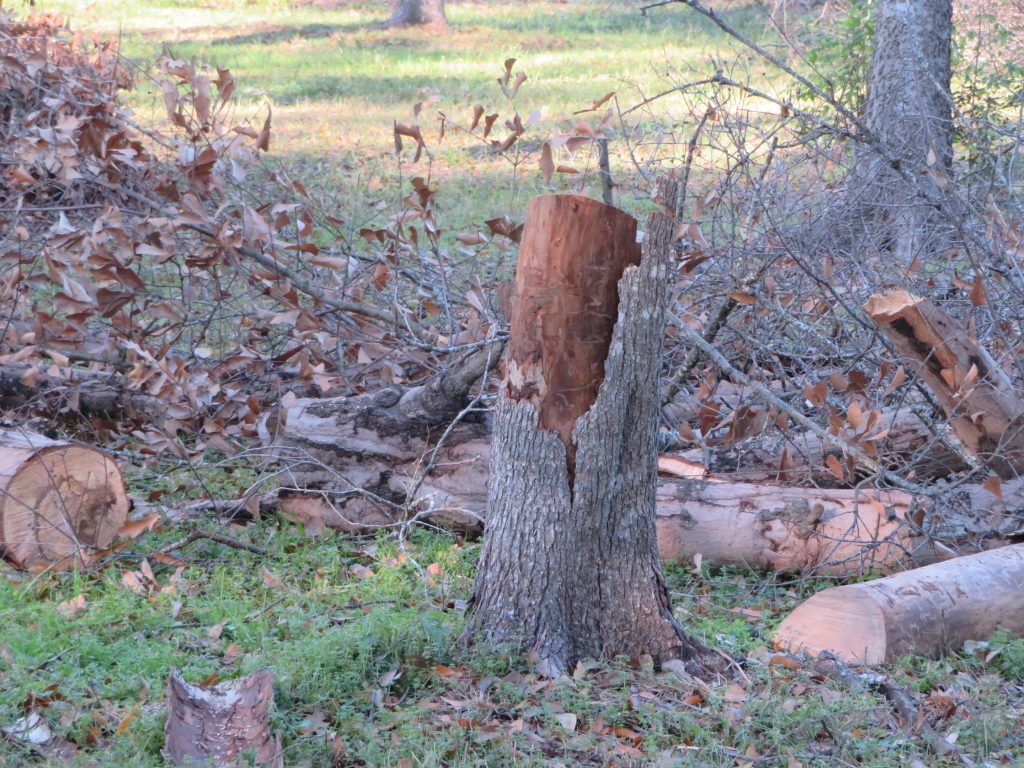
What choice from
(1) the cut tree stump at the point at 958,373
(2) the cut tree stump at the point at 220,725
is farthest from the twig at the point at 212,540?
(1) the cut tree stump at the point at 958,373

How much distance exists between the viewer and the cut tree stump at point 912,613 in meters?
3.93

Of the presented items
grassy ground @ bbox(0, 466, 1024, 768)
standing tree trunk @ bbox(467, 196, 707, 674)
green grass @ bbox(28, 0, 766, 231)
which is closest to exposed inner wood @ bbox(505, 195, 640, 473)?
standing tree trunk @ bbox(467, 196, 707, 674)

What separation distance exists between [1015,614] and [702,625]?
119 centimetres

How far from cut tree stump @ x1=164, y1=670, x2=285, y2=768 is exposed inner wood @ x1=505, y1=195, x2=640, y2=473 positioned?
1249mm

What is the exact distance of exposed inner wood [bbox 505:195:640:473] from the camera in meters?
3.61

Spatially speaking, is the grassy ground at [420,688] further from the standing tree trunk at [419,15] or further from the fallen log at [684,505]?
the standing tree trunk at [419,15]

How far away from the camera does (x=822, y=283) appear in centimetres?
511

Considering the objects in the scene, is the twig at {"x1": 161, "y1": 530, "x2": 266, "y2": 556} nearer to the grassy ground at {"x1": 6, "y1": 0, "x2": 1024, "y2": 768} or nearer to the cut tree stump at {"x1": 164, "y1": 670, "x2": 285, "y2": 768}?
the grassy ground at {"x1": 6, "y1": 0, "x2": 1024, "y2": 768}

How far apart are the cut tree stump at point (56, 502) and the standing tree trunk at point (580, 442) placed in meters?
2.10

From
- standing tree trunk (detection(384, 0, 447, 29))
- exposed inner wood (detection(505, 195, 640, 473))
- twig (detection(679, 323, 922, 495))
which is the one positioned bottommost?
twig (detection(679, 323, 922, 495))

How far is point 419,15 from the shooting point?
2478 cm

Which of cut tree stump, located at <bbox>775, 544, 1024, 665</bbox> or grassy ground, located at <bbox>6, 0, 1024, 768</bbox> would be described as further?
cut tree stump, located at <bbox>775, 544, 1024, 665</bbox>

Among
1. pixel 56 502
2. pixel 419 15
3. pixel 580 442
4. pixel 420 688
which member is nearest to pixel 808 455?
pixel 580 442

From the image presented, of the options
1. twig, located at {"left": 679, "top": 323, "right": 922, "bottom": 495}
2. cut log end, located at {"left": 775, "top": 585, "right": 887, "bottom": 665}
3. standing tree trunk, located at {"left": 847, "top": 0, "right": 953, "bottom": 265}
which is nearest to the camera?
cut log end, located at {"left": 775, "top": 585, "right": 887, "bottom": 665}
